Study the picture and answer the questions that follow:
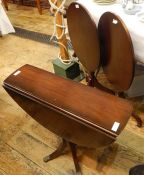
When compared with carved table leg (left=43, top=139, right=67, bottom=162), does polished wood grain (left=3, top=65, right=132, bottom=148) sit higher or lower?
higher

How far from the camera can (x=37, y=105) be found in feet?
4.10

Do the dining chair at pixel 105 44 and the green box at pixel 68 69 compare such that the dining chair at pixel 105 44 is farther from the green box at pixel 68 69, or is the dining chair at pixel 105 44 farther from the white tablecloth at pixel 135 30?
the green box at pixel 68 69

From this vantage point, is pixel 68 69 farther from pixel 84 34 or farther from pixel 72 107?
pixel 72 107

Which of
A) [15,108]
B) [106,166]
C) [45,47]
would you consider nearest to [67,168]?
[106,166]

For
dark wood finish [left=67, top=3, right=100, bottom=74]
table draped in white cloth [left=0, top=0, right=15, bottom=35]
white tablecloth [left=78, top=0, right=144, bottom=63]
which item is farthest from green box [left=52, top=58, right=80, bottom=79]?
table draped in white cloth [left=0, top=0, right=15, bottom=35]

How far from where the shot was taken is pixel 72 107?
1163mm

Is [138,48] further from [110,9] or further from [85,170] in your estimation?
[85,170]

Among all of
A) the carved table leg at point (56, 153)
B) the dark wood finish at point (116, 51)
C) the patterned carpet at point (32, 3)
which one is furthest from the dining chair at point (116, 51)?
the patterned carpet at point (32, 3)

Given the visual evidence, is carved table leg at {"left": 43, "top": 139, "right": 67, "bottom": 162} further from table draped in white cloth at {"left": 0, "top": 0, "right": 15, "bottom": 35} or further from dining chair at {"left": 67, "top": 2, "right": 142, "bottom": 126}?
table draped in white cloth at {"left": 0, "top": 0, "right": 15, "bottom": 35}

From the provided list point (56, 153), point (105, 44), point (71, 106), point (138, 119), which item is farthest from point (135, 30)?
point (56, 153)

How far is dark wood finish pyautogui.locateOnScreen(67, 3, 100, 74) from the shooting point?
5.04ft

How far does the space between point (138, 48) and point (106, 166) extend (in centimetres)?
75

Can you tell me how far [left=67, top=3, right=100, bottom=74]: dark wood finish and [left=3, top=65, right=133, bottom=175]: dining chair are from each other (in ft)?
1.25

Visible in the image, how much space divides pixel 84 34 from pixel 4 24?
1945mm
